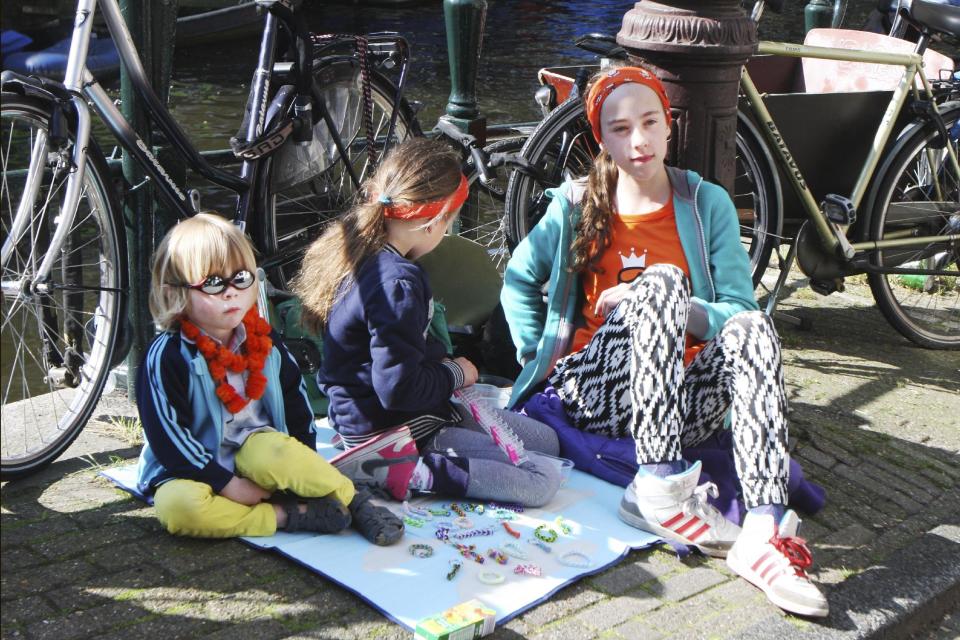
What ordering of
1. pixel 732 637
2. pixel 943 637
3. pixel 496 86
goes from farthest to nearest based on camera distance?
pixel 496 86, pixel 943 637, pixel 732 637

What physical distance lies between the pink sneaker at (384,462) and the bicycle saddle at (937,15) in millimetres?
3527

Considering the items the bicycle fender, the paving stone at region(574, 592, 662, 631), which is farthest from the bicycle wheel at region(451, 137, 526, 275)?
the paving stone at region(574, 592, 662, 631)

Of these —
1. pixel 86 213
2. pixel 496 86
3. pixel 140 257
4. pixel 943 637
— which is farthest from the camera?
pixel 496 86

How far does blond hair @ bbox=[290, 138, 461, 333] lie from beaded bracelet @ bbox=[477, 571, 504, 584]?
0.88 meters

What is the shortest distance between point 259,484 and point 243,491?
0.17 ft

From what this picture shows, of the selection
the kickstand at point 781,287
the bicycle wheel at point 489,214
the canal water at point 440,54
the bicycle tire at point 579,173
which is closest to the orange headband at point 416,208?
the bicycle tire at point 579,173

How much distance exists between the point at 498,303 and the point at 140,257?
1276 millimetres

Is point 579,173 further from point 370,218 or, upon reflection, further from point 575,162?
point 370,218

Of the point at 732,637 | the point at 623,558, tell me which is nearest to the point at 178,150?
the point at 623,558

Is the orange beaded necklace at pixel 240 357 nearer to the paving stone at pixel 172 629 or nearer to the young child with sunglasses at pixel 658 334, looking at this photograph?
the paving stone at pixel 172 629

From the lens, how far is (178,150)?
3.81m

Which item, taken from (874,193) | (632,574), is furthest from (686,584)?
(874,193)

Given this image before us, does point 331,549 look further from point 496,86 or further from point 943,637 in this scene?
point 496,86

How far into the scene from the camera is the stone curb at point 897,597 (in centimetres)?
296
